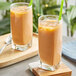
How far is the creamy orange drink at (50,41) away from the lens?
991 millimetres

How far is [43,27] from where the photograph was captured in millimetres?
1000

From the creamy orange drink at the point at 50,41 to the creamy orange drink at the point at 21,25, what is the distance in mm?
179

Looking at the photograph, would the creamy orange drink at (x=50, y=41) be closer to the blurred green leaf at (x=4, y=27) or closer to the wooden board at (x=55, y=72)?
the wooden board at (x=55, y=72)

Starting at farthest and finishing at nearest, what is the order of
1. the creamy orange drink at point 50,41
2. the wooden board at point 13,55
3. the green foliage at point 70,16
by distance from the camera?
the green foliage at point 70,16 → the wooden board at point 13,55 → the creamy orange drink at point 50,41

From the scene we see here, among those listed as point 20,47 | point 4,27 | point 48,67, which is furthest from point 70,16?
point 48,67

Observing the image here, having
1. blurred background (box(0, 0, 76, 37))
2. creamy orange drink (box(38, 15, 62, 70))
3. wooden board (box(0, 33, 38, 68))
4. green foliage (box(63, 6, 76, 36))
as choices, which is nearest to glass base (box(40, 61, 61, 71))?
creamy orange drink (box(38, 15, 62, 70))

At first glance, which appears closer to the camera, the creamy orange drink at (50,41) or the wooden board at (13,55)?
the creamy orange drink at (50,41)

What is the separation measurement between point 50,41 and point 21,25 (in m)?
0.28

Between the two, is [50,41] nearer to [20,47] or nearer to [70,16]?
[20,47]

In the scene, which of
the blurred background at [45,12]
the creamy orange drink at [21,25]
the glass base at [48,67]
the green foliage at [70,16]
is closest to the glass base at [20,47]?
the creamy orange drink at [21,25]

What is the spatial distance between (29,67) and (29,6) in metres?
0.34

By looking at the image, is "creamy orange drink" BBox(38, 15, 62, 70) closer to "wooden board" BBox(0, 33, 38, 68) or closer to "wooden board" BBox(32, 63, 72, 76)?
"wooden board" BBox(32, 63, 72, 76)

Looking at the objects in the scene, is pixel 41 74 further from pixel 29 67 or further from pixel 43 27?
pixel 43 27

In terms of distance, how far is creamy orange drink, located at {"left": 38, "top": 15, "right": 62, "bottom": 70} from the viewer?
0.99 meters
